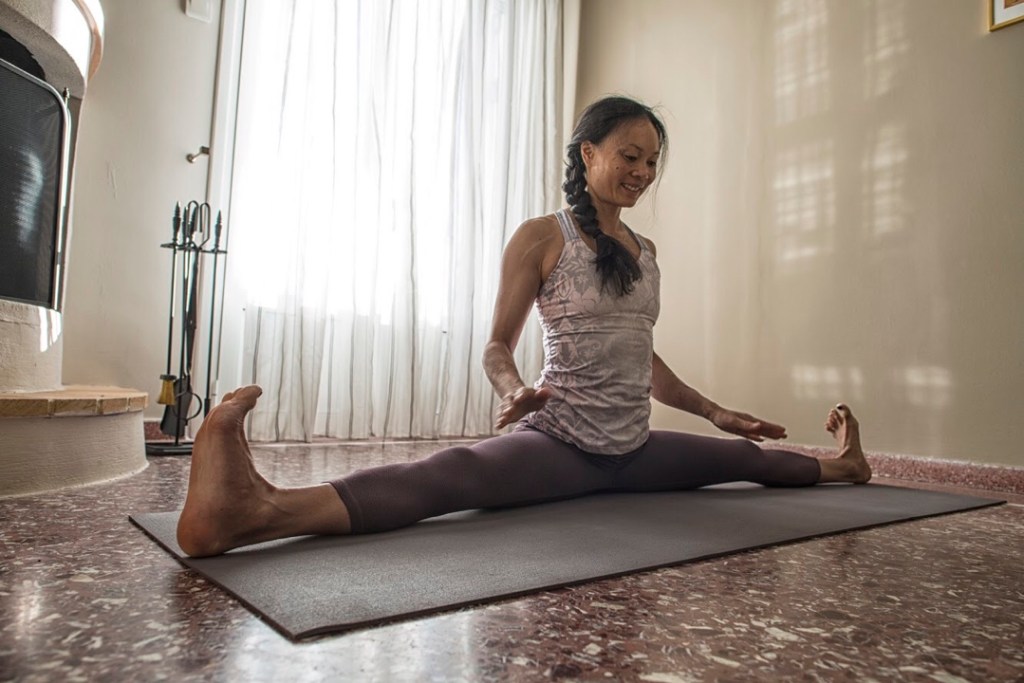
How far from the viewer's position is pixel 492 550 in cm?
110

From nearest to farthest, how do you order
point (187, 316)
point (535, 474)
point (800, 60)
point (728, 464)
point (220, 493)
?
1. point (220, 493)
2. point (535, 474)
3. point (728, 464)
4. point (187, 316)
5. point (800, 60)

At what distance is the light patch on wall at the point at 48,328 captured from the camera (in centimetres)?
178

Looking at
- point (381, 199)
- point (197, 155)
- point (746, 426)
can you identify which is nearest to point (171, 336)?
point (197, 155)

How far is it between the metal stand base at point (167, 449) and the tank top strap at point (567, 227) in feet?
4.77

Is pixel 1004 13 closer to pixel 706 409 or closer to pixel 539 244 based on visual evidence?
pixel 706 409

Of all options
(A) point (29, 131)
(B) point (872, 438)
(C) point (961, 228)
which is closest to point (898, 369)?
(B) point (872, 438)

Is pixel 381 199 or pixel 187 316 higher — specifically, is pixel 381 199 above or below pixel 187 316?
above

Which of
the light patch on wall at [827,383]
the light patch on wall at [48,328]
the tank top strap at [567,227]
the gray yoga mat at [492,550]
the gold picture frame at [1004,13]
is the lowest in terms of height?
the gray yoga mat at [492,550]

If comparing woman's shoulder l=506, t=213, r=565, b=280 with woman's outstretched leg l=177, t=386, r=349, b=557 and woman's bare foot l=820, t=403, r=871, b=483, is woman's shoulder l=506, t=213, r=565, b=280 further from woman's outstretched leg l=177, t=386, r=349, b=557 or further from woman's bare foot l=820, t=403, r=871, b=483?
woman's bare foot l=820, t=403, r=871, b=483

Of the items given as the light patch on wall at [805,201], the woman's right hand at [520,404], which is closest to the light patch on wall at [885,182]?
the light patch on wall at [805,201]

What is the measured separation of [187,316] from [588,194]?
5.01ft

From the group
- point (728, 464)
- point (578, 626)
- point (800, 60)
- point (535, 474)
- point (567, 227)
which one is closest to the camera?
point (578, 626)

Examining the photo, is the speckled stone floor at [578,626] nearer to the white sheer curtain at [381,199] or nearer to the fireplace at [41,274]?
the fireplace at [41,274]

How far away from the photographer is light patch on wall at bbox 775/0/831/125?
277 centimetres
